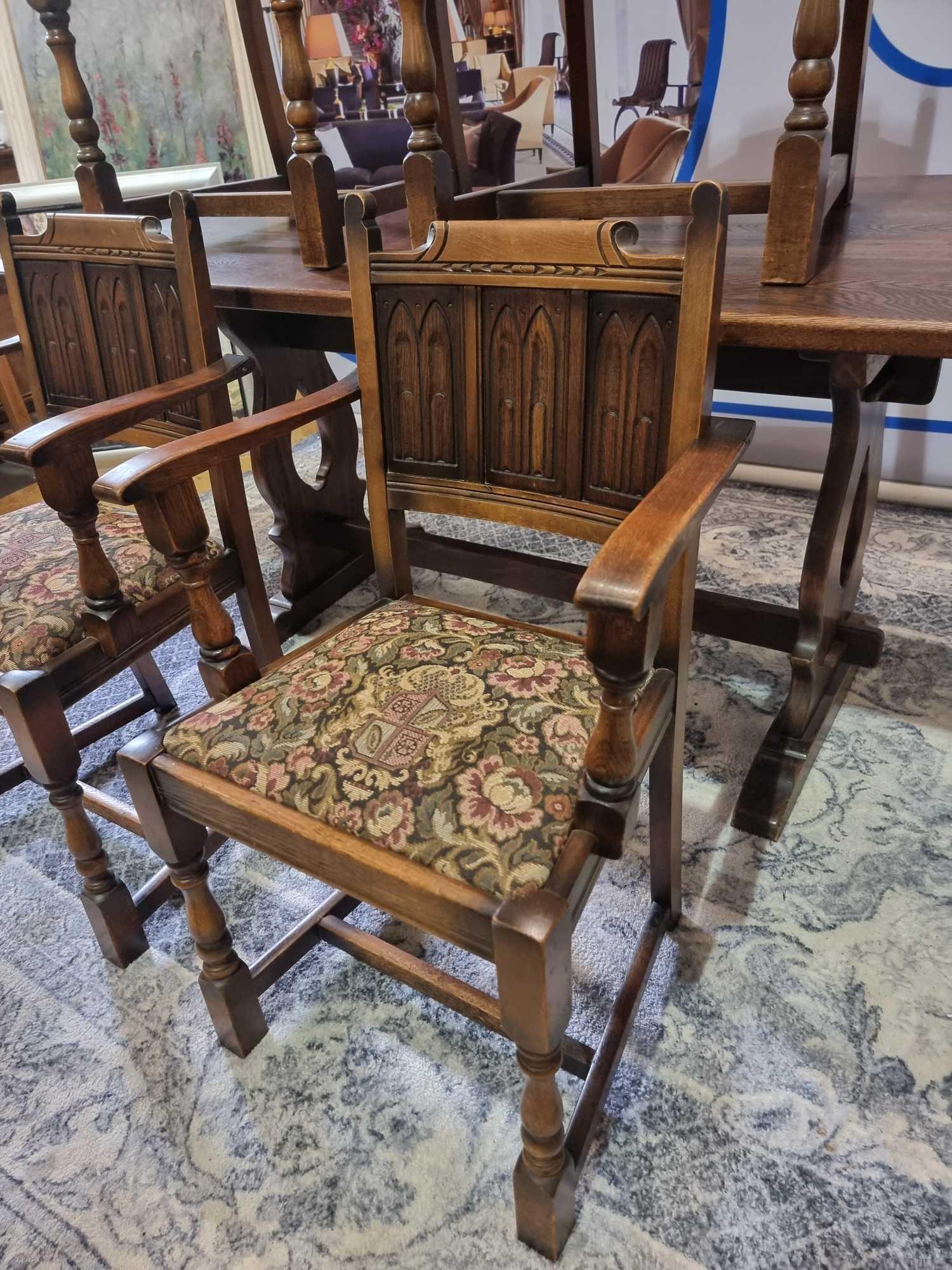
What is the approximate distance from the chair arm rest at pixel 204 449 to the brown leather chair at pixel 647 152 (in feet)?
5.83

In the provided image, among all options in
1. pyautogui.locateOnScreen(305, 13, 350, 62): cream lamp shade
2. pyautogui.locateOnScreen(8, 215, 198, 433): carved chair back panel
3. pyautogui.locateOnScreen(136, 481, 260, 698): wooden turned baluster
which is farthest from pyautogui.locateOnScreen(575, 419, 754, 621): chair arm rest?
pyautogui.locateOnScreen(305, 13, 350, 62): cream lamp shade

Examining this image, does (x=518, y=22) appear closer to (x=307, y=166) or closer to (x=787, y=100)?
(x=787, y=100)

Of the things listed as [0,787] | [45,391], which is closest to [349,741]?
[0,787]

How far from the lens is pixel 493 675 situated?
1067 millimetres

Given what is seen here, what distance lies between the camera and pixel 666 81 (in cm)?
253

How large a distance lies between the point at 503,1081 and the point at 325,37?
3433mm

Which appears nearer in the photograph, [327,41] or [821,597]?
[821,597]

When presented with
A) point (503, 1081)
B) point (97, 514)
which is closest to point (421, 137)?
point (97, 514)

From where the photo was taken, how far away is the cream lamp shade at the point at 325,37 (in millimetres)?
3057

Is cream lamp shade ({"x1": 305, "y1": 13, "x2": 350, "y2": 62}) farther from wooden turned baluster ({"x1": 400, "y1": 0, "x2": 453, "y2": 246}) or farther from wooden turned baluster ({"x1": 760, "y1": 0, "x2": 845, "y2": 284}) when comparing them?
wooden turned baluster ({"x1": 760, "y1": 0, "x2": 845, "y2": 284})

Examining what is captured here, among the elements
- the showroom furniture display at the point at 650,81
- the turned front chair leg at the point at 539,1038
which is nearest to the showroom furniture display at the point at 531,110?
the showroom furniture display at the point at 650,81

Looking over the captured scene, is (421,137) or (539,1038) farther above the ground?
(421,137)

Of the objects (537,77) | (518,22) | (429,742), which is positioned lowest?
(429,742)

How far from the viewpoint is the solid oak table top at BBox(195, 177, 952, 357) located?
1.12 meters
